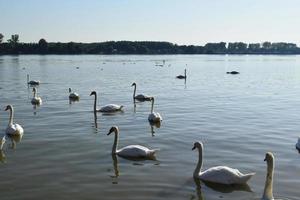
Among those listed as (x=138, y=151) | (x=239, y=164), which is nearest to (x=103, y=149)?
(x=138, y=151)

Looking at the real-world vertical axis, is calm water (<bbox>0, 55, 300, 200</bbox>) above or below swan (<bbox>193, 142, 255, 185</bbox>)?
below

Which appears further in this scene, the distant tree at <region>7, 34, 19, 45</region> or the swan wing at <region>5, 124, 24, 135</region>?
the distant tree at <region>7, 34, 19, 45</region>

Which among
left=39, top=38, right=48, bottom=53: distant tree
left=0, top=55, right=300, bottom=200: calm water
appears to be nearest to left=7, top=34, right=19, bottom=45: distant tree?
left=39, top=38, right=48, bottom=53: distant tree

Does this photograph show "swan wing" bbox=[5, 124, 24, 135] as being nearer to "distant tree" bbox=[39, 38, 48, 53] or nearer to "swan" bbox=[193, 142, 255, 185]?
"swan" bbox=[193, 142, 255, 185]

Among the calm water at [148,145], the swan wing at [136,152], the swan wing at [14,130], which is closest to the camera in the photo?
the calm water at [148,145]

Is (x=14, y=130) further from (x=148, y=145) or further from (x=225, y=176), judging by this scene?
(x=225, y=176)

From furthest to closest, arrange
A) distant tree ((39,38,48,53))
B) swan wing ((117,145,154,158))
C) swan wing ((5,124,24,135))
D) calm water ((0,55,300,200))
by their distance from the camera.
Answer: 1. distant tree ((39,38,48,53))
2. swan wing ((5,124,24,135))
3. swan wing ((117,145,154,158))
4. calm water ((0,55,300,200))

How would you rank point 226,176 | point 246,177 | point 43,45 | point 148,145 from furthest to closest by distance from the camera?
point 43,45, point 148,145, point 226,176, point 246,177

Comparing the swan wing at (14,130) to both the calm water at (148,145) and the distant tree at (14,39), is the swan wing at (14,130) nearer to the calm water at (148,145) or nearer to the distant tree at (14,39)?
the calm water at (148,145)

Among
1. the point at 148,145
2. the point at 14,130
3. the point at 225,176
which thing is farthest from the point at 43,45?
the point at 225,176

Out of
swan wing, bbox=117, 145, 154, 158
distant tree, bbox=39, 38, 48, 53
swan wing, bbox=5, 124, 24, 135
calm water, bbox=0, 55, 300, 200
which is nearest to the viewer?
calm water, bbox=0, 55, 300, 200

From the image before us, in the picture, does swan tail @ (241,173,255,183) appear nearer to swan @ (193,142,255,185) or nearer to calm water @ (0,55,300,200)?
swan @ (193,142,255,185)

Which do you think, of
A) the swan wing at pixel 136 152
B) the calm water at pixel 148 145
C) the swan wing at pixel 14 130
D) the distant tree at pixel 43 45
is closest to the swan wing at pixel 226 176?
the calm water at pixel 148 145

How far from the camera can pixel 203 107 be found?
30.2 metres
